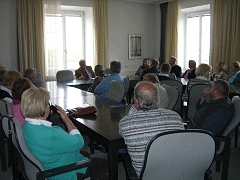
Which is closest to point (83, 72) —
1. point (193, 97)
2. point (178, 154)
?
point (193, 97)

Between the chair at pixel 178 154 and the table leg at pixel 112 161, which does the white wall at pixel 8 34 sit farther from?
the chair at pixel 178 154

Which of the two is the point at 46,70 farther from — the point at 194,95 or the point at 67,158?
the point at 67,158

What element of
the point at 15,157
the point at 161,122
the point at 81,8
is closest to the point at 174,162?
the point at 161,122

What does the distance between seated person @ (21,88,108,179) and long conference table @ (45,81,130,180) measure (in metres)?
0.27

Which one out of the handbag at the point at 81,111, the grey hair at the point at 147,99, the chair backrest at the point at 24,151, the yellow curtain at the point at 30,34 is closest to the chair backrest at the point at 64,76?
the yellow curtain at the point at 30,34

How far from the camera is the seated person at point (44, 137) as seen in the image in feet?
5.94

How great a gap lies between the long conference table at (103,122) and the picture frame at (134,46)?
5054 mm

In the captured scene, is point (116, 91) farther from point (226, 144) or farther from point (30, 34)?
point (30, 34)

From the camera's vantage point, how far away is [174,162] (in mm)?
1614

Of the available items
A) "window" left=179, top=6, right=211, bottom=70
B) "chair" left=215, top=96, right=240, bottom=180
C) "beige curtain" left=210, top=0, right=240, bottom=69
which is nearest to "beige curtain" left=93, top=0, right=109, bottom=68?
"window" left=179, top=6, right=211, bottom=70

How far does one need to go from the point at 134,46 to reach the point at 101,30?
1.35 meters

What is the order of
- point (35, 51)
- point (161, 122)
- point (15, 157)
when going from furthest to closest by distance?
point (35, 51), point (15, 157), point (161, 122)

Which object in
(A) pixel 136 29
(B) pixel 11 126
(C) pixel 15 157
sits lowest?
(C) pixel 15 157

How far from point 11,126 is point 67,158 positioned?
45 centimetres
